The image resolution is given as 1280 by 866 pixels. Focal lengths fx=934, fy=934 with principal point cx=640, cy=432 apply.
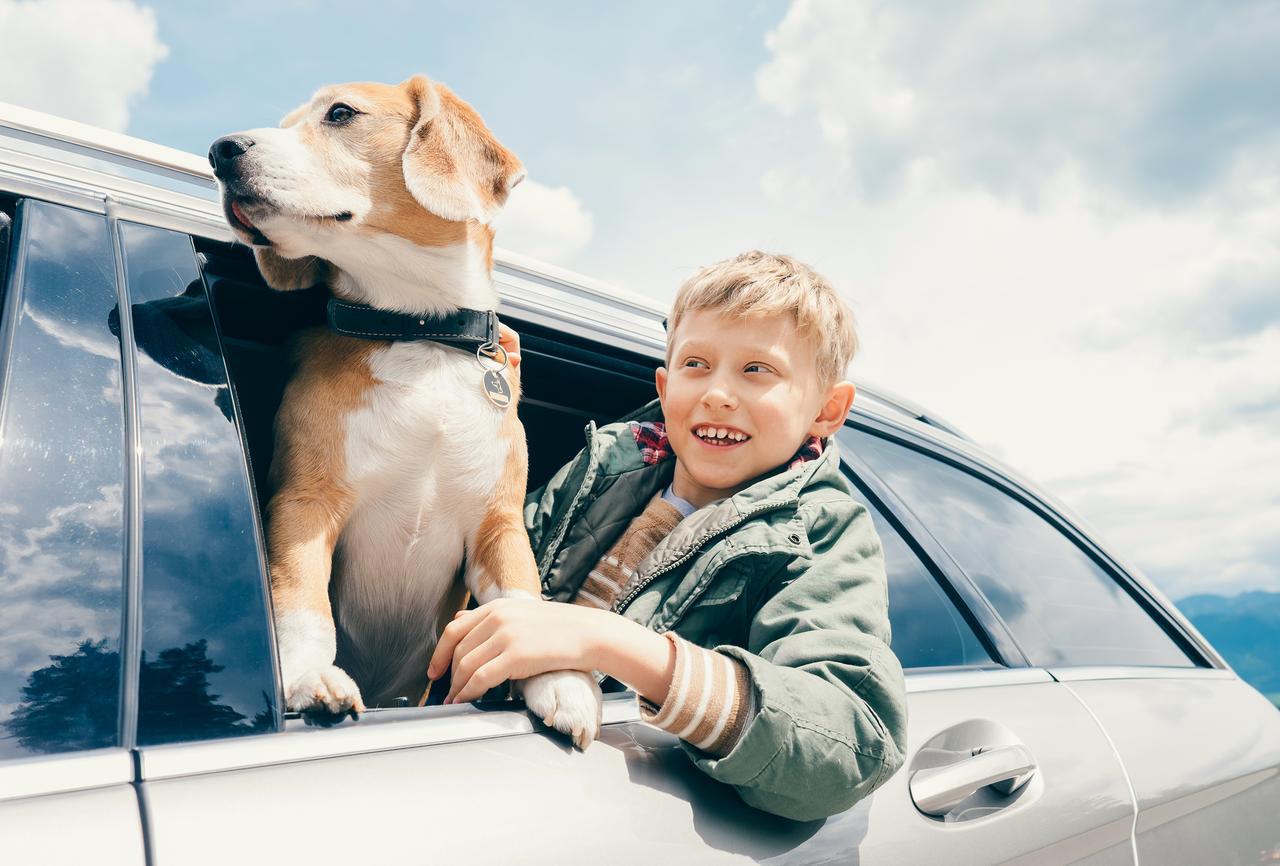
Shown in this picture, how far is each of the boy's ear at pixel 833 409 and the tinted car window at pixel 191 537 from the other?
47.8 inches

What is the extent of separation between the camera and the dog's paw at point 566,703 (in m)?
1.14

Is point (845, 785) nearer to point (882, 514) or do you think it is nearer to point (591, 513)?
point (591, 513)

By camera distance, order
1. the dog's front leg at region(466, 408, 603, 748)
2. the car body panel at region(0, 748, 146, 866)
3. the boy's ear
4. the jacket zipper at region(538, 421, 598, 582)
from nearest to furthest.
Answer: the car body panel at region(0, 748, 146, 866), the dog's front leg at region(466, 408, 603, 748), the jacket zipper at region(538, 421, 598, 582), the boy's ear

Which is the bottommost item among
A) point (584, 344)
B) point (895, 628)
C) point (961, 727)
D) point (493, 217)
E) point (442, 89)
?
point (961, 727)

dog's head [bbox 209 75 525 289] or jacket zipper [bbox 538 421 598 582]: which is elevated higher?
dog's head [bbox 209 75 525 289]

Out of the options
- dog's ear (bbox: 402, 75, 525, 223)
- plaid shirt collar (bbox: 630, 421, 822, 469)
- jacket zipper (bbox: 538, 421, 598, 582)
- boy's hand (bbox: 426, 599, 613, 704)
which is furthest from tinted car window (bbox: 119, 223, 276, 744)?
plaid shirt collar (bbox: 630, 421, 822, 469)

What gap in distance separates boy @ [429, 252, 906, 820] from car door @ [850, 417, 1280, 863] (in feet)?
1.82

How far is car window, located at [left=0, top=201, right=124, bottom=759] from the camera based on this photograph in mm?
849

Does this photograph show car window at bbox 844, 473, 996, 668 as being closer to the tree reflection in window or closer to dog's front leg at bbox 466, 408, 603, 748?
dog's front leg at bbox 466, 408, 603, 748

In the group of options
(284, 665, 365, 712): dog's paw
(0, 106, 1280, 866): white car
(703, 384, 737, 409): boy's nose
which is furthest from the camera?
(703, 384, 737, 409): boy's nose

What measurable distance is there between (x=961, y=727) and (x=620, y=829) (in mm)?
884

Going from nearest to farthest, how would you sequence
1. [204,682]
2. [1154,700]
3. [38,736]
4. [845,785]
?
[38,736] < [204,682] < [845,785] < [1154,700]

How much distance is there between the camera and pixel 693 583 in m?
1.53

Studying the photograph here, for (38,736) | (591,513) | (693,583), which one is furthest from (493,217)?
(38,736)
